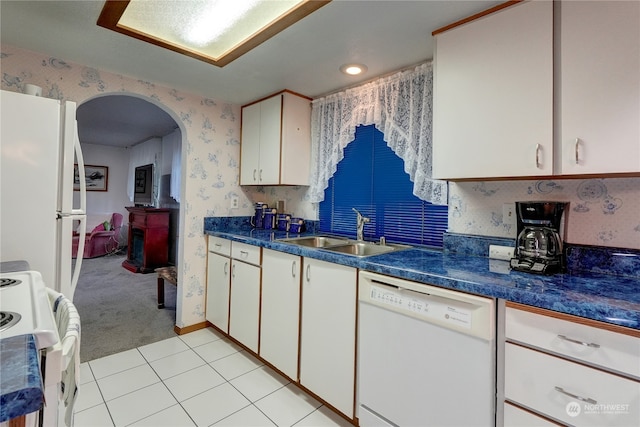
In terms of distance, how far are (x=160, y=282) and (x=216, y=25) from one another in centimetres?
275

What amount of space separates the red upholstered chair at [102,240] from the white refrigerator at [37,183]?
5179mm

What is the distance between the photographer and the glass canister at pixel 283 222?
2.83 meters

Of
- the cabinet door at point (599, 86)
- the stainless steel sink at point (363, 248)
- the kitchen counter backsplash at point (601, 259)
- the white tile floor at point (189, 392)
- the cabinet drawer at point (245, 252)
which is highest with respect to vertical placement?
the cabinet door at point (599, 86)

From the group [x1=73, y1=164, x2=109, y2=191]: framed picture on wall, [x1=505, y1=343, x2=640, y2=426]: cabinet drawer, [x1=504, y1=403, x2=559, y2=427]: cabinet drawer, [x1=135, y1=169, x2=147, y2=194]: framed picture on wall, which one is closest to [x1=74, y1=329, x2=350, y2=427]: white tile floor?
[x1=504, y1=403, x2=559, y2=427]: cabinet drawer

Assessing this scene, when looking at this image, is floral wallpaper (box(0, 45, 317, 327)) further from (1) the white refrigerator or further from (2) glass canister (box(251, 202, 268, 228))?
(1) the white refrigerator

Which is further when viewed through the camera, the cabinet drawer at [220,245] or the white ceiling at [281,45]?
the cabinet drawer at [220,245]

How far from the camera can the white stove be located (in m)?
0.63

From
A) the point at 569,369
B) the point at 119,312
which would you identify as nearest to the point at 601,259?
the point at 569,369

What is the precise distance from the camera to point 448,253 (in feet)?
5.84

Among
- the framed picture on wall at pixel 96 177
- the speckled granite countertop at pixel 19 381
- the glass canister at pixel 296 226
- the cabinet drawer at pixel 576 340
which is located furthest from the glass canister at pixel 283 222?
the framed picture on wall at pixel 96 177

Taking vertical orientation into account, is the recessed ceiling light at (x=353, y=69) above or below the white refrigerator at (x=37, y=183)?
above

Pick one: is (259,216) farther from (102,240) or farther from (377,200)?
(102,240)

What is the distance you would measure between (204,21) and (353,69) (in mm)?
973

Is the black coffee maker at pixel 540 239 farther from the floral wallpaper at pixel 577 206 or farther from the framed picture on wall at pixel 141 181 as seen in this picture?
the framed picture on wall at pixel 141 181
